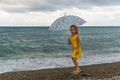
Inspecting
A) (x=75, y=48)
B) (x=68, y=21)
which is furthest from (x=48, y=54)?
(x=75, y=48)

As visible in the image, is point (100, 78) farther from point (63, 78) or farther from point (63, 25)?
point (63, 25)

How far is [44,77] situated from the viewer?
13094 millimetres

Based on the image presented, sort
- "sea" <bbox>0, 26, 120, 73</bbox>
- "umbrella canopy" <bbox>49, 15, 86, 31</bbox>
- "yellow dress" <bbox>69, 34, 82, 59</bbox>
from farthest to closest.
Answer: "sea" <bbox>0, 26, 120, 73</bbox>, "umbrella canopy" <bbox>49, 15, 86, 31</bbox>, "yellow dress" <bbox>69, 34, 82, 59</bbox>

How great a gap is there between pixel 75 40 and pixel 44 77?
6.29ft

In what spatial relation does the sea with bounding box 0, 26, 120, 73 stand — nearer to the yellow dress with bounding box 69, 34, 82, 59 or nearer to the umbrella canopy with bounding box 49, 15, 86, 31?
the umbrella canopy with bounding box 49, 15, 86, 31

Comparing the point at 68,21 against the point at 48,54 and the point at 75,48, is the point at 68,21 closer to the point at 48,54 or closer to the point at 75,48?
the point at 75,48

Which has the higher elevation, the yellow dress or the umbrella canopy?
the umbrella canopy

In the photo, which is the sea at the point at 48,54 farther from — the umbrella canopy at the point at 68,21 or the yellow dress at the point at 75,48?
the yellow dress at the point at 75,48

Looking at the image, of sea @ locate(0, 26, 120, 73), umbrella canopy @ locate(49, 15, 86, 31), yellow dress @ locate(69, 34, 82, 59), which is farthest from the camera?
sea @ locate(0, 26, 120, 73)

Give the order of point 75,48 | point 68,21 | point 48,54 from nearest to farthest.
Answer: point 75,48 → point 68,21 → point 48,54

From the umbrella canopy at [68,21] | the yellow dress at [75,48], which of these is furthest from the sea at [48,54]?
the yellow dress at [75,48]

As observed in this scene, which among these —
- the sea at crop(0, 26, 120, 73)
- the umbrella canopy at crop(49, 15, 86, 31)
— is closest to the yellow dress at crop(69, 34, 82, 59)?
the umbrella canopy at crop(49, 15, 86, 31)

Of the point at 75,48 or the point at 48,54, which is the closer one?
the point at 75,48

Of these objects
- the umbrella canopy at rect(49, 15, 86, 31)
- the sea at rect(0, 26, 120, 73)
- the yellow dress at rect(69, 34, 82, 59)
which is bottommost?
the sea at rect(0, 26, 120, 73)
